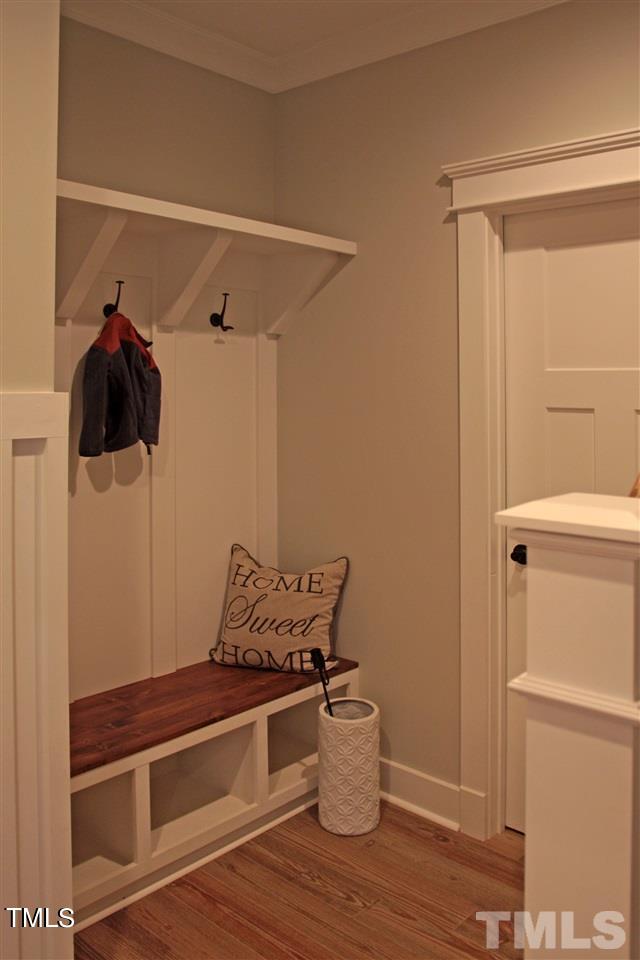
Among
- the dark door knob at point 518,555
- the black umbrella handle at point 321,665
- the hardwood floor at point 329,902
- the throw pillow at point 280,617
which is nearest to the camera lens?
the hardwood floor at point 329,902

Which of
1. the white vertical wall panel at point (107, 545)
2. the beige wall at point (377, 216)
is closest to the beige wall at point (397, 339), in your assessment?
the beige wall at point (377, 216)

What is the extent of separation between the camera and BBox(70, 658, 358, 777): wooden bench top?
230 centimetres

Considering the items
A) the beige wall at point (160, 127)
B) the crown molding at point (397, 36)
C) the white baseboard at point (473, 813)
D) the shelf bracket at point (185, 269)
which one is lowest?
the white baseboard at point (473, 813)

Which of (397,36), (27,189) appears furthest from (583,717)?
(397,36)

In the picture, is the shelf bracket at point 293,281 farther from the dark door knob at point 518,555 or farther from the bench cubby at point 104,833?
the bench cubby at point 104,833

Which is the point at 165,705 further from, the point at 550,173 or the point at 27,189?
the point at 550,173

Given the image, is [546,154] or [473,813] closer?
[546,154]

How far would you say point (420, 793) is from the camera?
2779 mm

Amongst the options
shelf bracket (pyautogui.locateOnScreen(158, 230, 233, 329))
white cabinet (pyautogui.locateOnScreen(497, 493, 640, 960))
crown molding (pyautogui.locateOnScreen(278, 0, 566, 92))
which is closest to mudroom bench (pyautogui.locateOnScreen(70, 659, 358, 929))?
shelf bracket (pyautogui.locateOnScreen(158, 230, 233, 329))

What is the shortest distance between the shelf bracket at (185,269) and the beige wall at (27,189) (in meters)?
0.78

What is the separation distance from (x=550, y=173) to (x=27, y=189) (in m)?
1.35

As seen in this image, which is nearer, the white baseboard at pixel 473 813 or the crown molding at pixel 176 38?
the crown molding at pixel 176 38

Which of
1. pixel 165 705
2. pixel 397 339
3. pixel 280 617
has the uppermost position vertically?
pixel 397 339

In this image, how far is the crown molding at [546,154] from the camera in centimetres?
220
